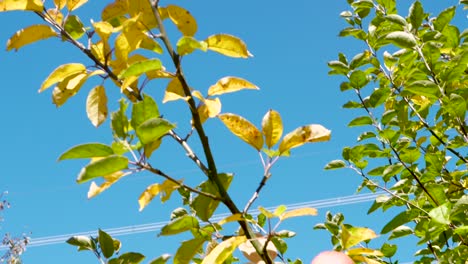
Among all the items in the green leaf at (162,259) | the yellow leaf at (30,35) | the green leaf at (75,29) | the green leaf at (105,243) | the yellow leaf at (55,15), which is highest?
the yellow leaf at (55,15)

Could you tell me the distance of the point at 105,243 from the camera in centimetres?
102

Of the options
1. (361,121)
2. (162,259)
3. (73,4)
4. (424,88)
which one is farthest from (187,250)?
(361,121)

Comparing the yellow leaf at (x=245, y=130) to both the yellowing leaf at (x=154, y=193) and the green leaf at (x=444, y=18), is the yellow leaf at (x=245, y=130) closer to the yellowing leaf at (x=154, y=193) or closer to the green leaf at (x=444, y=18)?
the yellowing leaf at (x=154, y=193)

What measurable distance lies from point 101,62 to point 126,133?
0.22m

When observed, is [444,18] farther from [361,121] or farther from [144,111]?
[144,111]

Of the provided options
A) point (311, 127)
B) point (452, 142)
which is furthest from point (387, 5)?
point (311, 127)

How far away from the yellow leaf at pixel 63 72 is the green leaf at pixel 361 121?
50.8 inches

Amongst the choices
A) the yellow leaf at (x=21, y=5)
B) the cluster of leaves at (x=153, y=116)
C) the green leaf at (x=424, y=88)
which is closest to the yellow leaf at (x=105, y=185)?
the cluster of leaves at (x=153, y=116)

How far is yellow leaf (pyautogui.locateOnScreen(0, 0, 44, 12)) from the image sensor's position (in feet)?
2.99

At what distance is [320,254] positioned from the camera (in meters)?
0.73

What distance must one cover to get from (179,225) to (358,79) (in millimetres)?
1329

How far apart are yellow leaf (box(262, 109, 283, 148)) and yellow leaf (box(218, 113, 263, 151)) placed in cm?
1

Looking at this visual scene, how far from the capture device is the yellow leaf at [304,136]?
0.83 meters

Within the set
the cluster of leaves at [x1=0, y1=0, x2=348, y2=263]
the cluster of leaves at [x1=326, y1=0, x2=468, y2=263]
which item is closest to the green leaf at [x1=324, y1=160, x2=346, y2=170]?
the cluster of leaves at [x1=326, y1=0, x2=468, y2=263]
